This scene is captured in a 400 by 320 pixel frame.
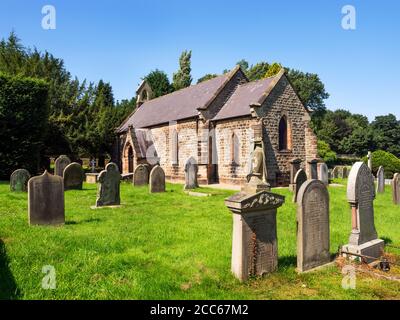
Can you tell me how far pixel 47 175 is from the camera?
317 inches

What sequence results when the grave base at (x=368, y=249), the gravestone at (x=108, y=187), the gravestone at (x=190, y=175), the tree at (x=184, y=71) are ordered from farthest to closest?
the tree at (x=184, y=71) < the gravestone at (x=190, y=175) < the gravestone at (x=108, y=187) < the grave base at (x=368, y=249)

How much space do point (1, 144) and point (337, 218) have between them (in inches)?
782

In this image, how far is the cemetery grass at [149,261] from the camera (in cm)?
469

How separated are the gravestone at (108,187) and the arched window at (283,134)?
40.4ft

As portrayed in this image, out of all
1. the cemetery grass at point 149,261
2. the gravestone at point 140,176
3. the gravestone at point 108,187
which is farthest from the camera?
the gravestone at point 140,176

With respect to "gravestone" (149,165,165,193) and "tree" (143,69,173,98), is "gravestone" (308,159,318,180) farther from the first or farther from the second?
"tree" (143,69,173,98)

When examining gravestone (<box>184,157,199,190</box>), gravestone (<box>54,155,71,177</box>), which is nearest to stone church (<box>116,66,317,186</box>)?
gravestone (<box>184,157,199,190</box>)

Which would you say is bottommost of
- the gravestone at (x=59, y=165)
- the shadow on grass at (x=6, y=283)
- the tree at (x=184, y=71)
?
the shadow on grass at (x=6, y=283)

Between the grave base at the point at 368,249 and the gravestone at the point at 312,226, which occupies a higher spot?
the gravestone at the point at 312,226

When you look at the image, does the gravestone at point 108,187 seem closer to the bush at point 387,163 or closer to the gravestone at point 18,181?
the gravestone at point 18,181

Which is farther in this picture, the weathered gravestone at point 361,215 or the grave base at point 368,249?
the weathered gravestone at point 361,215

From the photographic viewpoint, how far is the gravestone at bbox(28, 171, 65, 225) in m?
7.89

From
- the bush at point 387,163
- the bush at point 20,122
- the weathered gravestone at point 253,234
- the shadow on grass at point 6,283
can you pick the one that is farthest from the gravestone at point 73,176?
the bush at point 387,163

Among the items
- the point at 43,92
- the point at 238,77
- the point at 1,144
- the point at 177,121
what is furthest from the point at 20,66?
the point at 238,77
